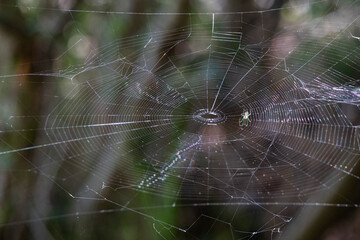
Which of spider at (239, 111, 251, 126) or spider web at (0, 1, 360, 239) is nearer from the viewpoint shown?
spider web at (0, 1, 360, 239)

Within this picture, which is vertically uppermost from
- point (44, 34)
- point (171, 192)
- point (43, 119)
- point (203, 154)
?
point (44, 34)

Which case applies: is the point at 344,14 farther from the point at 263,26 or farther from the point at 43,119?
the point at 43,119

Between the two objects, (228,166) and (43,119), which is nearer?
(43,119)

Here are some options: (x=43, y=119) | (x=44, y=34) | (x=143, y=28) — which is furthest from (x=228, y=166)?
(x=44, y=34)

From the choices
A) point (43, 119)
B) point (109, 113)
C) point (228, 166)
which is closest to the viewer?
point (43, 119)

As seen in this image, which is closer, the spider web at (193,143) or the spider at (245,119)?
the spider web at (193,143)

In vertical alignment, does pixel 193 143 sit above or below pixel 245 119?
below

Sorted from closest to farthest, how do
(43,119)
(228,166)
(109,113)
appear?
(43,119) → (109,113) → (228,166)

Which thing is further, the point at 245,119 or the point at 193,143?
the point at 245,119
